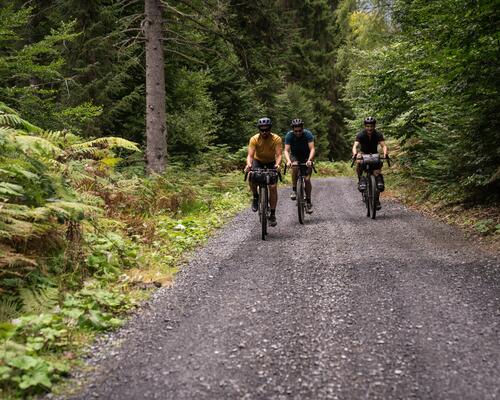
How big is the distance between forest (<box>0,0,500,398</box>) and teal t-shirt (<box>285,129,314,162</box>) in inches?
93.4

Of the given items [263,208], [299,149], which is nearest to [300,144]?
[299,149]

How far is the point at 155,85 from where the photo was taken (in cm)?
1274

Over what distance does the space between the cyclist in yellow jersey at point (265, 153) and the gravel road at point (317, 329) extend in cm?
161

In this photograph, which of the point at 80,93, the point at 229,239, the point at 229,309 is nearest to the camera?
the point at 229,309

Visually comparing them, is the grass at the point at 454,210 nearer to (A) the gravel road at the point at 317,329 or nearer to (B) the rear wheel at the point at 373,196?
(A) the gravel road at the point at 317,329

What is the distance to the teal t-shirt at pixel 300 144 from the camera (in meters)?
10.6

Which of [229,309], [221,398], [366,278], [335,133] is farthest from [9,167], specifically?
[335,133]

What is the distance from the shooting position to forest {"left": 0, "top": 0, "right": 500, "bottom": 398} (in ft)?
16.5

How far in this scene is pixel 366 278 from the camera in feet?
20.0

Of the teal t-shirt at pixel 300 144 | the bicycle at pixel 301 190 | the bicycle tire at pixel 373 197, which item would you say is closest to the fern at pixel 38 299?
the bicycle at pixel 301 190

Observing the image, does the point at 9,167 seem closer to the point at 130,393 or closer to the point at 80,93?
the point at 130,393

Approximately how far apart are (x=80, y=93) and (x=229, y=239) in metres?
7.92

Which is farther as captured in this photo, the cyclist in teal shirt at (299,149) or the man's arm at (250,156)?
the cyclist in teal shirt at (299,149)

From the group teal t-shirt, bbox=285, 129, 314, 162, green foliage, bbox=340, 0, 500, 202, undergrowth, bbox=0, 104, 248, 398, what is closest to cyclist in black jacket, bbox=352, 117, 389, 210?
green foliage, bbox=340, 0, 500, 202
